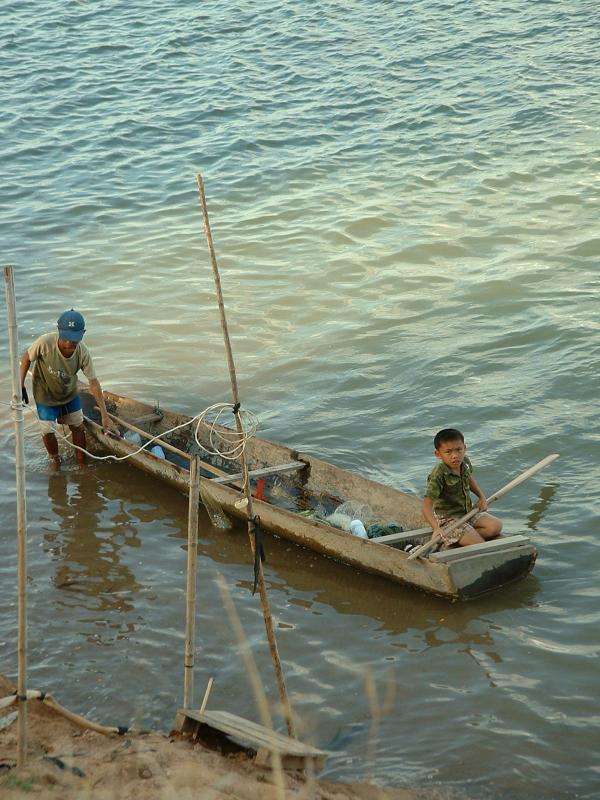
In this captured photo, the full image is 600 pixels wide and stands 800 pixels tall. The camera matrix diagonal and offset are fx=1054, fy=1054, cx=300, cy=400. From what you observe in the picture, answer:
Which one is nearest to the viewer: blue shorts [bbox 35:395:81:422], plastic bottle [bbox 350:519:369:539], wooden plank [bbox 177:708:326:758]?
wooden plank [bbox 177:708:326:758]

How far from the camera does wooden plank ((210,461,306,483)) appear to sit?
7977 mm

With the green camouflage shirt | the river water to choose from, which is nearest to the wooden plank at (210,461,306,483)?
the river water

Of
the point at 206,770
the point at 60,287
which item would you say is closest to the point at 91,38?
the point at 60,287

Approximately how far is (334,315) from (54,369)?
404 centimetres

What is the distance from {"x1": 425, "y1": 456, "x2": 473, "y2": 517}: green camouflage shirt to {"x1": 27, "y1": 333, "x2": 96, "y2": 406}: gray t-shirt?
292cm

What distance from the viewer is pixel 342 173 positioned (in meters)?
14.8

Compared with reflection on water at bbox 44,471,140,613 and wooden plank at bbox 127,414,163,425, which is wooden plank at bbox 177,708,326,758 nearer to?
reflection on water at bbox 44,471,140,613

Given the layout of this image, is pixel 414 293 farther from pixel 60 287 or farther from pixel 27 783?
pixel 27 783

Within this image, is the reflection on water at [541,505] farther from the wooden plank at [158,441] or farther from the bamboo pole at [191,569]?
the bamboo pole at [191,569]

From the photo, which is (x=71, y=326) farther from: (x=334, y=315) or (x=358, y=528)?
(x=334, y=315)

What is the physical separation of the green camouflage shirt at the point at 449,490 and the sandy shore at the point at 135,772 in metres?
2.39

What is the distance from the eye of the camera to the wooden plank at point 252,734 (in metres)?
4.74

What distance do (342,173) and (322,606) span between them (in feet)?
29.8

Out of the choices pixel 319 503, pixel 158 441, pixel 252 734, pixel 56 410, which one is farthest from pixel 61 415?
pixel 252 734
